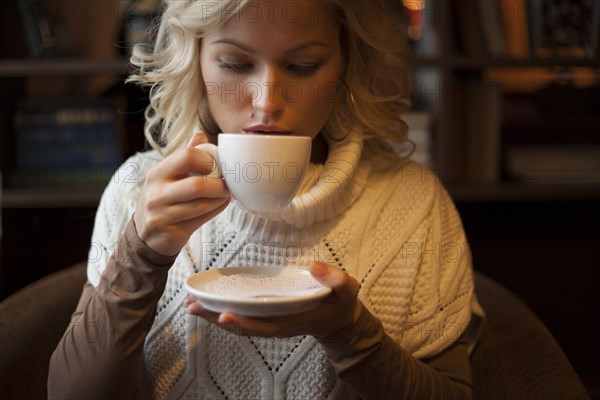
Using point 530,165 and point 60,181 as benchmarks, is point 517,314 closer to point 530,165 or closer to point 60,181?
point 530,165

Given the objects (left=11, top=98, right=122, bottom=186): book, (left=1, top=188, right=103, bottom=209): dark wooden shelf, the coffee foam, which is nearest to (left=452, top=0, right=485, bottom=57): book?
(left=11, top=98, right=122, bottom=186): book

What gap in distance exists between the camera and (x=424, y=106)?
2.17 metres

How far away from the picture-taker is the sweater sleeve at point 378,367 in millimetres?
937

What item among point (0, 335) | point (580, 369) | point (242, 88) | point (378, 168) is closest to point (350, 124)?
point (378, 168)

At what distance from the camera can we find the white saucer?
757 mm

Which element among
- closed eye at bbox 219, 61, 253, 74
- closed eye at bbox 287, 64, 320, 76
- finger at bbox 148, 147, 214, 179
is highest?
closed eye at bbox 219, 61, 253, 74

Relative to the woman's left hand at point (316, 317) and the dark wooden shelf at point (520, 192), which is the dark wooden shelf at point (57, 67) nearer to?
the dark wooden shelf at point (520, 192)

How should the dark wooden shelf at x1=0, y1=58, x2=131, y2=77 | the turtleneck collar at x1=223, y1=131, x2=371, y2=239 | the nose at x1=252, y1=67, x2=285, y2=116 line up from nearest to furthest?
1. the nose at x1=252, y1=67, x2=285, y2=116
2. the turtleneck collar at x1=223, y1=131, x2=371, y2=239
3. the dark wooden shelf at x1=0, y1=58, x2=131, y2=77

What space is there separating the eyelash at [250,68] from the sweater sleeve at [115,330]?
0.28 meters

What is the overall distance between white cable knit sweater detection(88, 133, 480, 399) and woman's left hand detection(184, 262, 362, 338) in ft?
0.70

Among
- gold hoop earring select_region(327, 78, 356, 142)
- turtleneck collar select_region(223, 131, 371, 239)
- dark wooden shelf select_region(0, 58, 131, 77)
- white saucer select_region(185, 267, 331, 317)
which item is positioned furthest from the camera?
dark wooden shelf select_region(0, 58, 131, 77)

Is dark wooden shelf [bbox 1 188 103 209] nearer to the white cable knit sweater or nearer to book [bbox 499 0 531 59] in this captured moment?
the white cable knit sweater

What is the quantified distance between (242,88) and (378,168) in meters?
0.34

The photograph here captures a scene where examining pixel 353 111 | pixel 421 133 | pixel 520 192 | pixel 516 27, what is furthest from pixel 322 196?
pixel 516 27
